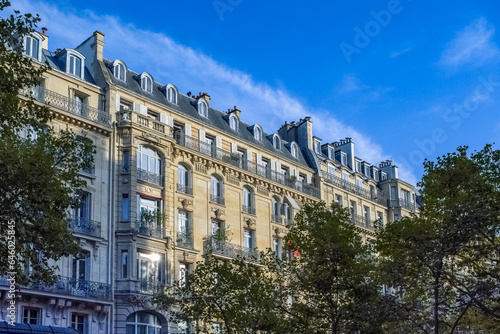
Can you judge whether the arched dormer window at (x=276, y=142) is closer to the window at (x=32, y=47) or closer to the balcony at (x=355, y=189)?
the balcony at (x=355, y=189)

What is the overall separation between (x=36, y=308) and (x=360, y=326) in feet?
47.4

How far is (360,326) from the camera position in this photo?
29719 mm

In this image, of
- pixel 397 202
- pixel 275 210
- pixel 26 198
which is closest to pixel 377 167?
pixel 397 202

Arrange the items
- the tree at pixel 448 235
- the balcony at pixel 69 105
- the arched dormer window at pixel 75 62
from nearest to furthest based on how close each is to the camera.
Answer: the tree at pixel 448 235 < the balcony at pixel 69 105 < the arched dormer window at pixel 75 62

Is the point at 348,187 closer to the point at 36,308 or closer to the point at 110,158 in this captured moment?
the point at 110,158

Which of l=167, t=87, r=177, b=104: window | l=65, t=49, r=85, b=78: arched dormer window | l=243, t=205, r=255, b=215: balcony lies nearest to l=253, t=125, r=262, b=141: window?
l=243, t=205, r=255, b=215: balcony

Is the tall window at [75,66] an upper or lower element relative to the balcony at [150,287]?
upper

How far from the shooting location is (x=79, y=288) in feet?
115

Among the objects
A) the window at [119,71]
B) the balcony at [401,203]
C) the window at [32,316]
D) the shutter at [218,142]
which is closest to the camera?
the window at [32,316]

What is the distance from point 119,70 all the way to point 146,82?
1.88m

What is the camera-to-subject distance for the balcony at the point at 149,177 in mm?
39375

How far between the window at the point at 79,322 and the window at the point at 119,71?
13.7 metres

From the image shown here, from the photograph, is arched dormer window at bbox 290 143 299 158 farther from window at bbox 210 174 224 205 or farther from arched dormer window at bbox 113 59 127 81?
arched dormer window at bbox 113 59 127 81

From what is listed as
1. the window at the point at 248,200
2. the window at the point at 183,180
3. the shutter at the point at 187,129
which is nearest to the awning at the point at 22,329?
the window at the point at 183,180
